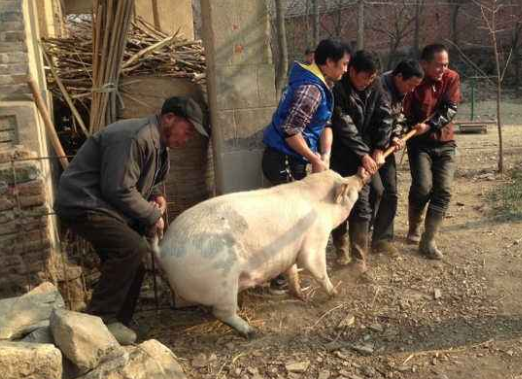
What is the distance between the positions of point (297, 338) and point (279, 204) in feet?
3.47

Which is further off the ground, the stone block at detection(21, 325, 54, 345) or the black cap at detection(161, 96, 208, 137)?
the black cap at detection(161, 96, 208, 137)

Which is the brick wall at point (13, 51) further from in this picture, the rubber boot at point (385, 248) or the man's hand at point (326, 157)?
the rubber boot at point (385, 248)

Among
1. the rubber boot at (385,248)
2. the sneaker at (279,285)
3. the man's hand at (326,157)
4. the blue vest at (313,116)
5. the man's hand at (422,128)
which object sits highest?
the blue vest at (313,116)

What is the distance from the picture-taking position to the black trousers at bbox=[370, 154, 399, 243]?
18.1 feet

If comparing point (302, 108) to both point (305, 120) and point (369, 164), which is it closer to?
point (305, 120)

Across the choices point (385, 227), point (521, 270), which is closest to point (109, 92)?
point (385, 227)

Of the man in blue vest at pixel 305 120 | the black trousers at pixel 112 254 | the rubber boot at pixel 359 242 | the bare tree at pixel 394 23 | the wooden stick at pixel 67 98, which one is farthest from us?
the bare tree at pixel 394 23

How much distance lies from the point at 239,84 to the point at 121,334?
277 cm

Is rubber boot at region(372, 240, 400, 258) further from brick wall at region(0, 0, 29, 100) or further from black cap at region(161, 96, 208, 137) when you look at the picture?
brick wall at region(0, 0, 29, 100)

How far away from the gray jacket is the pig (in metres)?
0.35

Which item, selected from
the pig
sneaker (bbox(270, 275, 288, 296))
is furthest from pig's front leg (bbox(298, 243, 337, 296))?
sneaker (bbox(270, 275, 288, 296))

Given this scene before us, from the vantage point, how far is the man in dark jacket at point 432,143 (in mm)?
5652

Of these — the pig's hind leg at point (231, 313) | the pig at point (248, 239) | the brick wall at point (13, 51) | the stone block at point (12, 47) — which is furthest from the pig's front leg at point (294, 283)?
the stone block at point (12, 47)

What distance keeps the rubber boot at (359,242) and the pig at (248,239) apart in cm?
53
